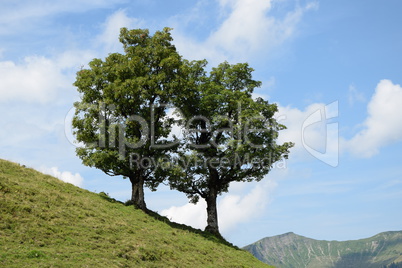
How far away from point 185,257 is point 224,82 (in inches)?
995

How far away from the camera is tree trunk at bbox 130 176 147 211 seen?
43.0 m

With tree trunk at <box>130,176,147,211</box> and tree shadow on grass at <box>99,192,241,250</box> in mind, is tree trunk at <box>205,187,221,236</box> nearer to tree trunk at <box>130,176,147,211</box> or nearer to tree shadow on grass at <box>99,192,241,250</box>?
tree shadow on grass at <box>99,192,241,250</box>

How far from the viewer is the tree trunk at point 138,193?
43031 mm

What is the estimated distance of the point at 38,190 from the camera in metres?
34.1

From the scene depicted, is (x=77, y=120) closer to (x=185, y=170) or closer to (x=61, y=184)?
(x=61, y=184)

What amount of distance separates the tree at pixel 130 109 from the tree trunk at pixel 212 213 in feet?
25.1

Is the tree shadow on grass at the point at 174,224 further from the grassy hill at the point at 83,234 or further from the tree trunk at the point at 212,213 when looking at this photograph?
the tree trunk at the point at 212,213

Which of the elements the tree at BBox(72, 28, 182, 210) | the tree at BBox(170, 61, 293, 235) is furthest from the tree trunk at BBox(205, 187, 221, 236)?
the tree at BBox(72, 28, 182, 210)

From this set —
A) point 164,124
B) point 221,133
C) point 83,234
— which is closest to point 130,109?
point 164,124

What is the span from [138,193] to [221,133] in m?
12.9

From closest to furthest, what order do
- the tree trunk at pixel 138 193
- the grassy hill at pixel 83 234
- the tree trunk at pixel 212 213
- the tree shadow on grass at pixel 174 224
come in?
1. the grassy hill at pixel 83 234
2. the tree shadow on grass at pixel 174 224
3. the tree trunk at pixel 138 193
4. the tree trunk at pixel 212 213

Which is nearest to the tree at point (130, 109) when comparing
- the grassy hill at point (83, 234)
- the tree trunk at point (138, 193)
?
the tree trunk at point (138, 193)

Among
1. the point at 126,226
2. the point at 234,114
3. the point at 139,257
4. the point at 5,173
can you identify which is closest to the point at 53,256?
the point at 139,257

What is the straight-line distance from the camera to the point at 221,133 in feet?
160
